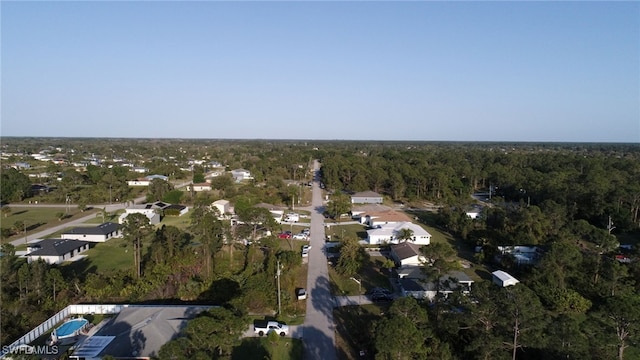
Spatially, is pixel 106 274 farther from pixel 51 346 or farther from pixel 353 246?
pixel 353 246

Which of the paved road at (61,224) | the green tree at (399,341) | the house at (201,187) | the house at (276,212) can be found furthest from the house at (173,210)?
the green tree at (399,341)

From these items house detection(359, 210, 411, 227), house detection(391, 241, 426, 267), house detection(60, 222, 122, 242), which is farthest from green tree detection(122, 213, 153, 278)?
house detection(359, 210, 411, 227)

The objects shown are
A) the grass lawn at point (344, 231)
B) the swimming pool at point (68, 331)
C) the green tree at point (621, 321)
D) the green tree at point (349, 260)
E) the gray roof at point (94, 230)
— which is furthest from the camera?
the grass lawn at point (344, 231)

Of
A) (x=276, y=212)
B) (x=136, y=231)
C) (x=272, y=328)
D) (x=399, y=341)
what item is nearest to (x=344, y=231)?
(x=276, y=212)

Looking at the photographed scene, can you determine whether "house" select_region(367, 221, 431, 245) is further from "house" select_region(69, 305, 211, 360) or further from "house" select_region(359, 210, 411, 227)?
"house" select_region(69, 305, 211, 360)

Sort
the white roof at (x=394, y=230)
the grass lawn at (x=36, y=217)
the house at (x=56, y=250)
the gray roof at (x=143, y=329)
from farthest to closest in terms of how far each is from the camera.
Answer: the grass lawn at (x=36, y=217) → the white roof at (x=394, y=230) → the house at (x=56, y=250) → the gray roof at (x=143, y=329)

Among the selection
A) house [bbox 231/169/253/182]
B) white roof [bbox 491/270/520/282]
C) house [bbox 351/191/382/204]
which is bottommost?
white roof [bbox 491/270/520/282]

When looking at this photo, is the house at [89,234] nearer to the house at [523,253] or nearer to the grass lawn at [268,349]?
the grass lawn at [268,349]
